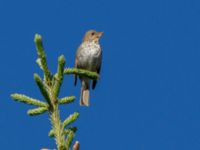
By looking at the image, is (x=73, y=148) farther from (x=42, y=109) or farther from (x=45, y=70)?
(x=45, y=70)

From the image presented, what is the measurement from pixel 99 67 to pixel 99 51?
1.05ft

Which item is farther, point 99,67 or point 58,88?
point 99,67

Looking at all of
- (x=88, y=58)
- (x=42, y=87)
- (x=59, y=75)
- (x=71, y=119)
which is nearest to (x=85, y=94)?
(x=88, y=58)

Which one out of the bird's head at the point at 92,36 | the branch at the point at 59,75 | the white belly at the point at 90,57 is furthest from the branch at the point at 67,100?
the bird's head at the point at 92,36

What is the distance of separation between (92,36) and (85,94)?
4.08ft

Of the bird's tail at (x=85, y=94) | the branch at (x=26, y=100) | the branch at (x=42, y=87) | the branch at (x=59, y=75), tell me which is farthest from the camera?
the bird's tail at (x=85, y=94)

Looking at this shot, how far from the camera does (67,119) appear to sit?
8.02ft

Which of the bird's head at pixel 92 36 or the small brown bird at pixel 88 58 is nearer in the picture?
the small brown bird at pixel 88 58

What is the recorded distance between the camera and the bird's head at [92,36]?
1056 cm

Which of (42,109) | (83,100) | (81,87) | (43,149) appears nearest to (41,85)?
(42,109)

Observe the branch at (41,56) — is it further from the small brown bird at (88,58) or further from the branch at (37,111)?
the small brown bird at (88,58)

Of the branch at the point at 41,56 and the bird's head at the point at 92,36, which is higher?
the bird's head at the point at 92,36

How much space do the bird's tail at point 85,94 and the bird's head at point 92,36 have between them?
879 mm

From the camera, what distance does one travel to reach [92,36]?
10648mm
